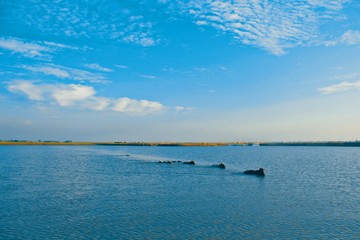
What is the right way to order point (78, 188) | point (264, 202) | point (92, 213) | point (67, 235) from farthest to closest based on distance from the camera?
1. point (78, 188)
2. point (264, 202)
3. point (92, 213)
4. point (67, 235)

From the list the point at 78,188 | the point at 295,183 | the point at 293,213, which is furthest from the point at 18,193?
the point at 295,183

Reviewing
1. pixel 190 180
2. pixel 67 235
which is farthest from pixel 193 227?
pixel 190 180

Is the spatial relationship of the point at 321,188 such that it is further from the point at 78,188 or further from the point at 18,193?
the point at 18,193

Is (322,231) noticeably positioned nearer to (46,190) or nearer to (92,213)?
(92,213)

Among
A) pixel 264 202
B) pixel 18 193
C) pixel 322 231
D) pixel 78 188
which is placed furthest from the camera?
pixel 78 188

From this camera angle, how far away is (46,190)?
4338 centimetres

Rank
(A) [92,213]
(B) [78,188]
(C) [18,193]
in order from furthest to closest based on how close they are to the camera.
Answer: (B) [78,188]
(C) [18,193]
(A) [92,213]

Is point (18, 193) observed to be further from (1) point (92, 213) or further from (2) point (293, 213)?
(2) point (293, 213)

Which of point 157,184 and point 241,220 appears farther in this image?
point 157,184

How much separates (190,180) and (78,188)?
806 inches

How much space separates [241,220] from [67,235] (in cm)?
1597

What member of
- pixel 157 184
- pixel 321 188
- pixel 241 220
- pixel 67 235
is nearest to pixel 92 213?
pixel 67 235

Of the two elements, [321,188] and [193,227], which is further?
[321,188]

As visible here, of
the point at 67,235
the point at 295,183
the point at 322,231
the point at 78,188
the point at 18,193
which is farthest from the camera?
the point at 295,183
